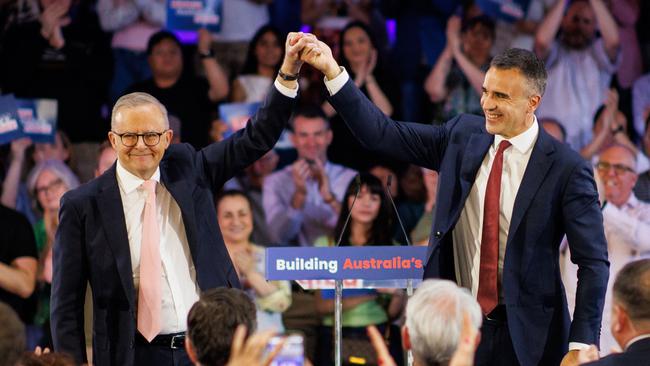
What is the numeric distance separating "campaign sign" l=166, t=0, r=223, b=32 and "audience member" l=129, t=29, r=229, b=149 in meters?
0.07

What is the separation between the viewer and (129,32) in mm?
6895

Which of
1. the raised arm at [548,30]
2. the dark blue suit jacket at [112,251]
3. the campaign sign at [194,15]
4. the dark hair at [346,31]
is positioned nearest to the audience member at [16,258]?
the campaign sign at [194,15]

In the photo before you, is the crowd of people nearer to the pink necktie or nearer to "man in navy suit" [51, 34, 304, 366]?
"man in navy suit" [51, 34, 304, 366]

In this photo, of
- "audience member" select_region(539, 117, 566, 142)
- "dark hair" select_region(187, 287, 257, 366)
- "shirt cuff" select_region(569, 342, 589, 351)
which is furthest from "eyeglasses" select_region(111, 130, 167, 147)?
"audience member" select_region(539, 117, 566, 142)

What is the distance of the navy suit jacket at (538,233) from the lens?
3.45 meters

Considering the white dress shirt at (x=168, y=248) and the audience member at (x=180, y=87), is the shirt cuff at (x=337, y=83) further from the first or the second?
the audience member at (x=180, y=87)

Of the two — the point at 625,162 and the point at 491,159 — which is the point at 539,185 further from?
the point at 625,162

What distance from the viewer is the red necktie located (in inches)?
137

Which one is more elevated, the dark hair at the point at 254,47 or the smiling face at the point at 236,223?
the dark hair at the point at 254,47

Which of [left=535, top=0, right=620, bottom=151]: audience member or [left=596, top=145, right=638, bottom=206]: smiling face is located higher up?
[left=535, top=0, right=620, bottom=151]: audience member

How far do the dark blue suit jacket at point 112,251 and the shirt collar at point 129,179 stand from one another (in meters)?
0.02

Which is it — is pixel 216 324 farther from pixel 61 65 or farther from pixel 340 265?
pixel 61 65

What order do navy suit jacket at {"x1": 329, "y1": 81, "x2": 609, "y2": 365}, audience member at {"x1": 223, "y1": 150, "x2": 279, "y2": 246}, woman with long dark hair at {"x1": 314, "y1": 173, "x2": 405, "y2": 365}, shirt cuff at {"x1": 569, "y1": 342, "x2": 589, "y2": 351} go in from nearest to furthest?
1. shirt cuff at {"x1": 569, "y1": 342, "x2": 589, "y2": 351}
2. navy suit jacket at {"x1": 329, "y1": 81, "x2": 609, "y2": 365}
3. woman with long dark hair at {"x1": 314, "y1": 173, "x2": 405, "y2": 365}
4. audience member at {"x1": 223, "y1": 150, "x2": 279, "y2": 246}

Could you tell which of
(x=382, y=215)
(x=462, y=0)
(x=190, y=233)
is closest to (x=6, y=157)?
(x=382, y=215)
